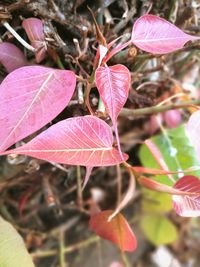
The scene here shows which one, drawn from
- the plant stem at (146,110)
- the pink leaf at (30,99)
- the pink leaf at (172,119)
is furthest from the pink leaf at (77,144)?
the pink leaf at (172,119)

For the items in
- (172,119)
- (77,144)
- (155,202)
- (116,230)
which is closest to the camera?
(77,144)

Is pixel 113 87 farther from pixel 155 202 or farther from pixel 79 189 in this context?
pixel 155 202

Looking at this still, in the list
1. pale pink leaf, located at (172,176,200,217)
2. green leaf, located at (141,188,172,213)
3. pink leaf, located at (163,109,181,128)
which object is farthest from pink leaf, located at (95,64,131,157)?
green leaf, located at (141,188,172,213)

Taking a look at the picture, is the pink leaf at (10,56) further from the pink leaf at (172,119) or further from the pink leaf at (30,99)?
the pink leaf at (172,119)

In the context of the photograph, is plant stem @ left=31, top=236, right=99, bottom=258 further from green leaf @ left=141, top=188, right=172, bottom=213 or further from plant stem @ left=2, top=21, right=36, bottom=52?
plant stem @ left=2, top=21, right=36, bottom=52

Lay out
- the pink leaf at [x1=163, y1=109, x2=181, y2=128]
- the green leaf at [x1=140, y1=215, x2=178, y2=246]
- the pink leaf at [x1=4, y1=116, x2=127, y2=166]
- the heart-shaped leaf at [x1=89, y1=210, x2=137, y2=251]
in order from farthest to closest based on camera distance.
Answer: the green leaf at [x1=140, y1=215, x2=178, y2=246] → the pink leaf at [x1=163, y1=109, x2=181, y2=128] → the heart-shaped leaf at [x1=89, y1=210, x2=137, y2=251] → the pink leaf at [x1=4, y1=116, x2=127, y2=166]

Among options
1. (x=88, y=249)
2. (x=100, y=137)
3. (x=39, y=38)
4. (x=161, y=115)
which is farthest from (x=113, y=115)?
(x=88, y=249)

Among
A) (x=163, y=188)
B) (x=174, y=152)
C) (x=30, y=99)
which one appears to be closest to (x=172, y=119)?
(x=174, y=152)
